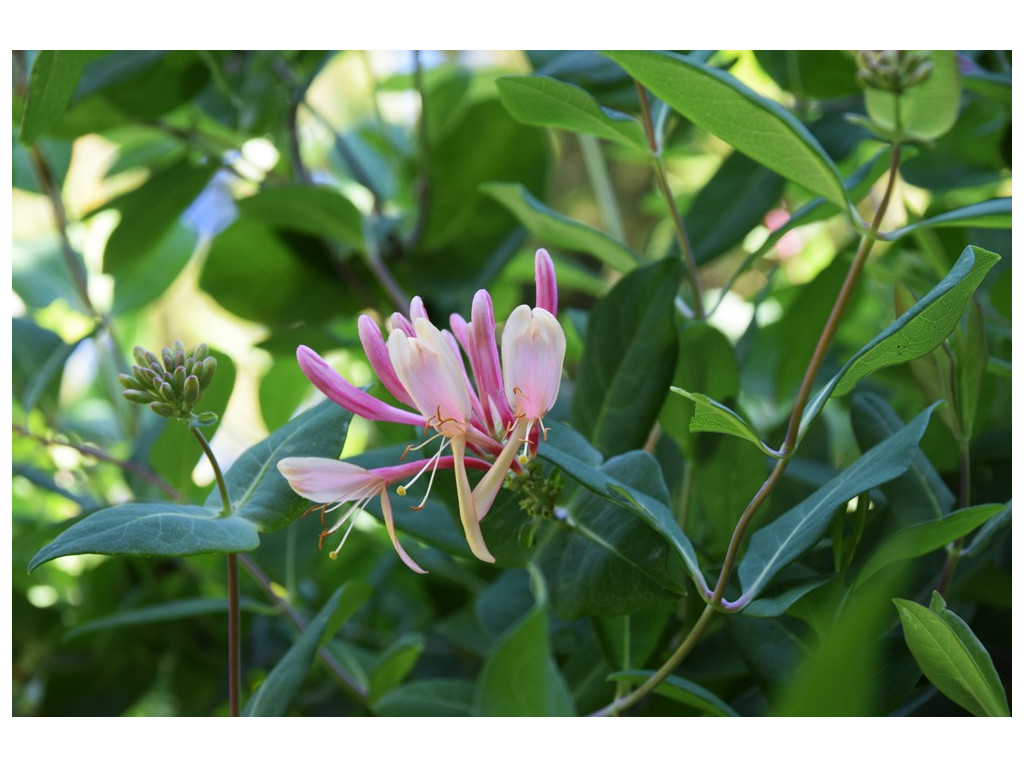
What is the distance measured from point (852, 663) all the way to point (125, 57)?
43 centimetres

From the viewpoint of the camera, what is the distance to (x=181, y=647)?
0.55 meters

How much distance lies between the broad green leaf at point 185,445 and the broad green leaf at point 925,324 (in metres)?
0.23

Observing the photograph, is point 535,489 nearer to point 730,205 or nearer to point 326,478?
point 326,478

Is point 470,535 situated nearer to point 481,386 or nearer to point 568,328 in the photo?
point 481,386

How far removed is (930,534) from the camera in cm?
28

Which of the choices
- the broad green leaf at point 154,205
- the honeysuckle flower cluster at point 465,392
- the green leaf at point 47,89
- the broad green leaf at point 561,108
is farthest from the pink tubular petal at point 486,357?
the broad green leaf at point 154,205

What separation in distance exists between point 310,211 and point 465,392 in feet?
0.91

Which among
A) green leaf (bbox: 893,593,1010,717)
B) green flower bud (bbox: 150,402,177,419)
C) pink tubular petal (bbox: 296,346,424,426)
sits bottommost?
green leaf (bbox: 893,593,1010,717)

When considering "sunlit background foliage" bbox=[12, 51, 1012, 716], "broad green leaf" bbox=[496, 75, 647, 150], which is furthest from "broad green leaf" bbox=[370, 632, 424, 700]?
"broad green leaf" bbox=[496, 75, 647, 150]

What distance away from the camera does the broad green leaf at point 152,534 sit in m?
0.25

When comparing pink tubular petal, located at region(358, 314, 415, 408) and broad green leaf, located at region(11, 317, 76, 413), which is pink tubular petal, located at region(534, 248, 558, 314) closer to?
pink tubular petal, located at region(358, 314, 415, 408)

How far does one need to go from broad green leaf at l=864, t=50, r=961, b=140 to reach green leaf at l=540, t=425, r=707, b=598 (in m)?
0.17

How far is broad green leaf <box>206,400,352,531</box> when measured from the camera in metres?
0.29

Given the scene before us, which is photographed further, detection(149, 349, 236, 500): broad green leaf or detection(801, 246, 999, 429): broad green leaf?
detection(149, 349, 236, 500): broad green leaf
